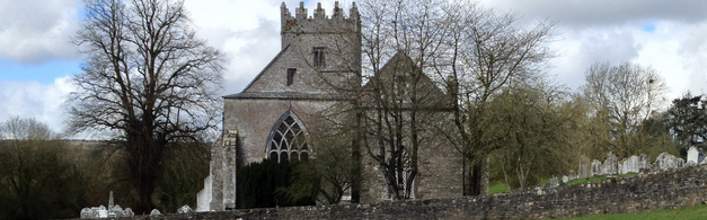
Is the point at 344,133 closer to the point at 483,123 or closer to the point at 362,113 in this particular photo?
the point at 362,113

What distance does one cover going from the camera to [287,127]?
1930 inches

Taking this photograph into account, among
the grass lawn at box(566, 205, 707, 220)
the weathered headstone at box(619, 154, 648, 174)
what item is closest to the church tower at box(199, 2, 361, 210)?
the weathered headstone at box(619, 154, 648, 174)

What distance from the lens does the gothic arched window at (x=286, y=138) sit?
160 ft

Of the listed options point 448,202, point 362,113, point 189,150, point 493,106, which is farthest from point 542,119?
point 189,150

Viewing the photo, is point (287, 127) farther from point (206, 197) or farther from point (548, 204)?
point (548, 204)

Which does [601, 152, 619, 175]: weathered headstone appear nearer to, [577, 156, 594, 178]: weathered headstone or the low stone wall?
[577, 156, 594, 178]: weathered headstone

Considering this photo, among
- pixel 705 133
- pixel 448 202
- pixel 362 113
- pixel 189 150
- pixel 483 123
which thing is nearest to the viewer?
pixel 448 202

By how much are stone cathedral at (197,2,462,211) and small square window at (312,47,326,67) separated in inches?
2.1

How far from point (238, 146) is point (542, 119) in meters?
17.1

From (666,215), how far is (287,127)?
3026 cm

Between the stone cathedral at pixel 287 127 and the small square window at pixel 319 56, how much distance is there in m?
0.05

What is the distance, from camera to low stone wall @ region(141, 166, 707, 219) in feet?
70.7

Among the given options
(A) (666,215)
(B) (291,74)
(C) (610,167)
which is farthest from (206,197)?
(A) (666,215)

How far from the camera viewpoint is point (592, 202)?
23531mm
